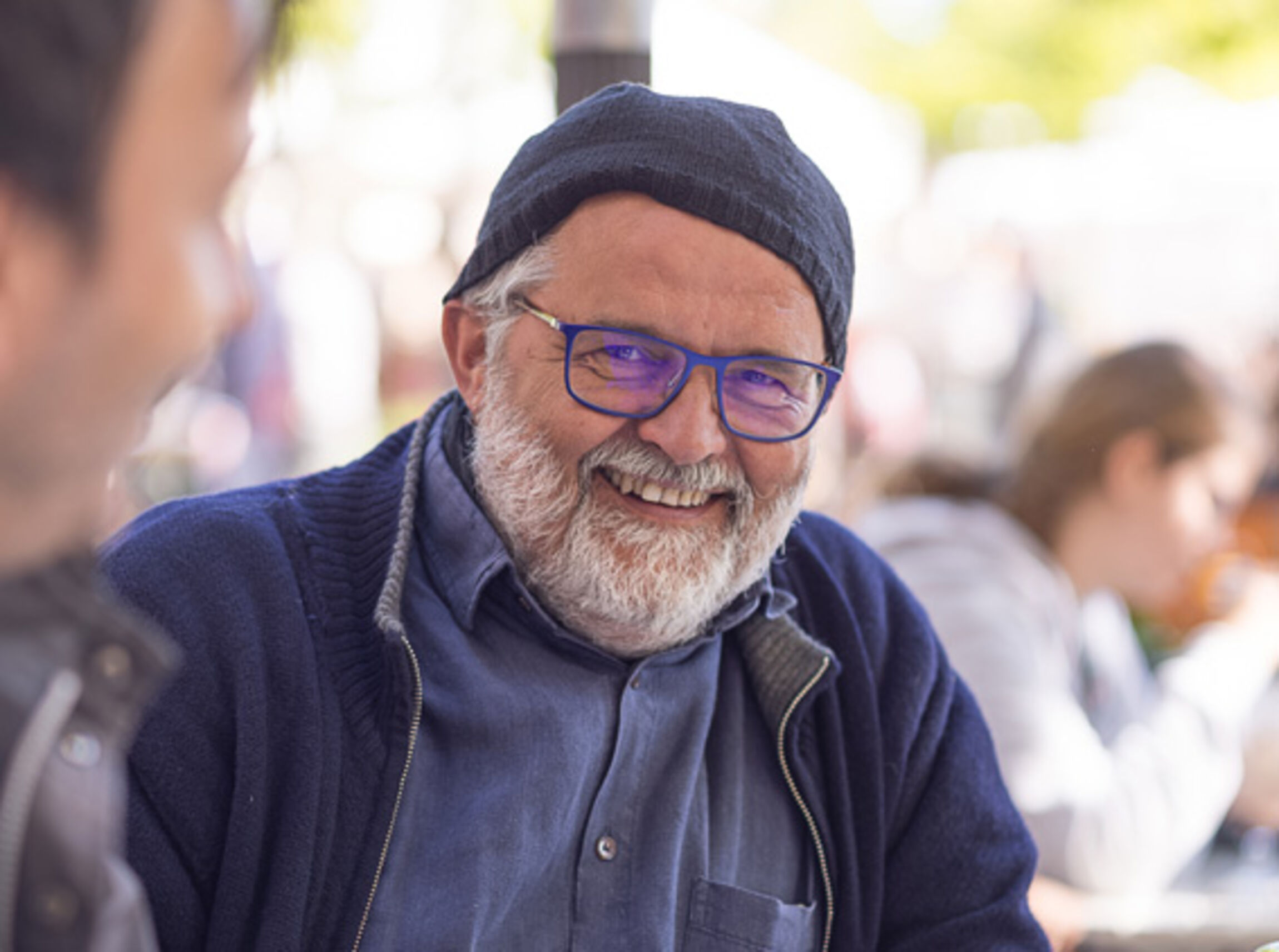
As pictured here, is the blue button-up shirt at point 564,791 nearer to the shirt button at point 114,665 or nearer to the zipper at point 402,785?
the zipper at point 402,785

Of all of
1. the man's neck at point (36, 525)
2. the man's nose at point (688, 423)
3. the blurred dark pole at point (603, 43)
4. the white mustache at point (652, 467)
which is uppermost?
the blurred dark pole at point (603, 43)

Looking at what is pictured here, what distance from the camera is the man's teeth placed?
6.73 ft

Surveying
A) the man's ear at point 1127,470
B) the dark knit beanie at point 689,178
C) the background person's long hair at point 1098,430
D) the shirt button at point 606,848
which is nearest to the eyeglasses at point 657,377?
the dark knit beanie at point 689,178

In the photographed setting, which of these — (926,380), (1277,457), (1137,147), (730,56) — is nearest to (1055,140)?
(1137,147)

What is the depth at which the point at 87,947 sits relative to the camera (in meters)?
1.03

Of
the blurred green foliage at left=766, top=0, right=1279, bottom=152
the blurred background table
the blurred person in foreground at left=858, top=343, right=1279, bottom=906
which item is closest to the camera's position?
the blurred background table

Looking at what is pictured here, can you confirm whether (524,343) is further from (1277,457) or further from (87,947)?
(1277,457)

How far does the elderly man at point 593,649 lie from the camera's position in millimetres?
1815

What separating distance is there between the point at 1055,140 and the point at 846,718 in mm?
24218

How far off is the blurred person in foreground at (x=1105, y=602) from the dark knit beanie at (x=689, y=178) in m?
1.21

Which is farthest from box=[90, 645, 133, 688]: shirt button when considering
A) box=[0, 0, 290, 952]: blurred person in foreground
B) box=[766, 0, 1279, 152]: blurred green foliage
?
box=[766, 0, 1279, 152]: blurred green foliage

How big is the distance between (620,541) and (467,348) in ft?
1.38

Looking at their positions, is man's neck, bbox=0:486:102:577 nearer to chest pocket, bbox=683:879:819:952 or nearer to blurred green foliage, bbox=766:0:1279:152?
chest pocket, bbox=683:879:819:952

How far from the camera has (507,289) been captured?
2.11 metres
